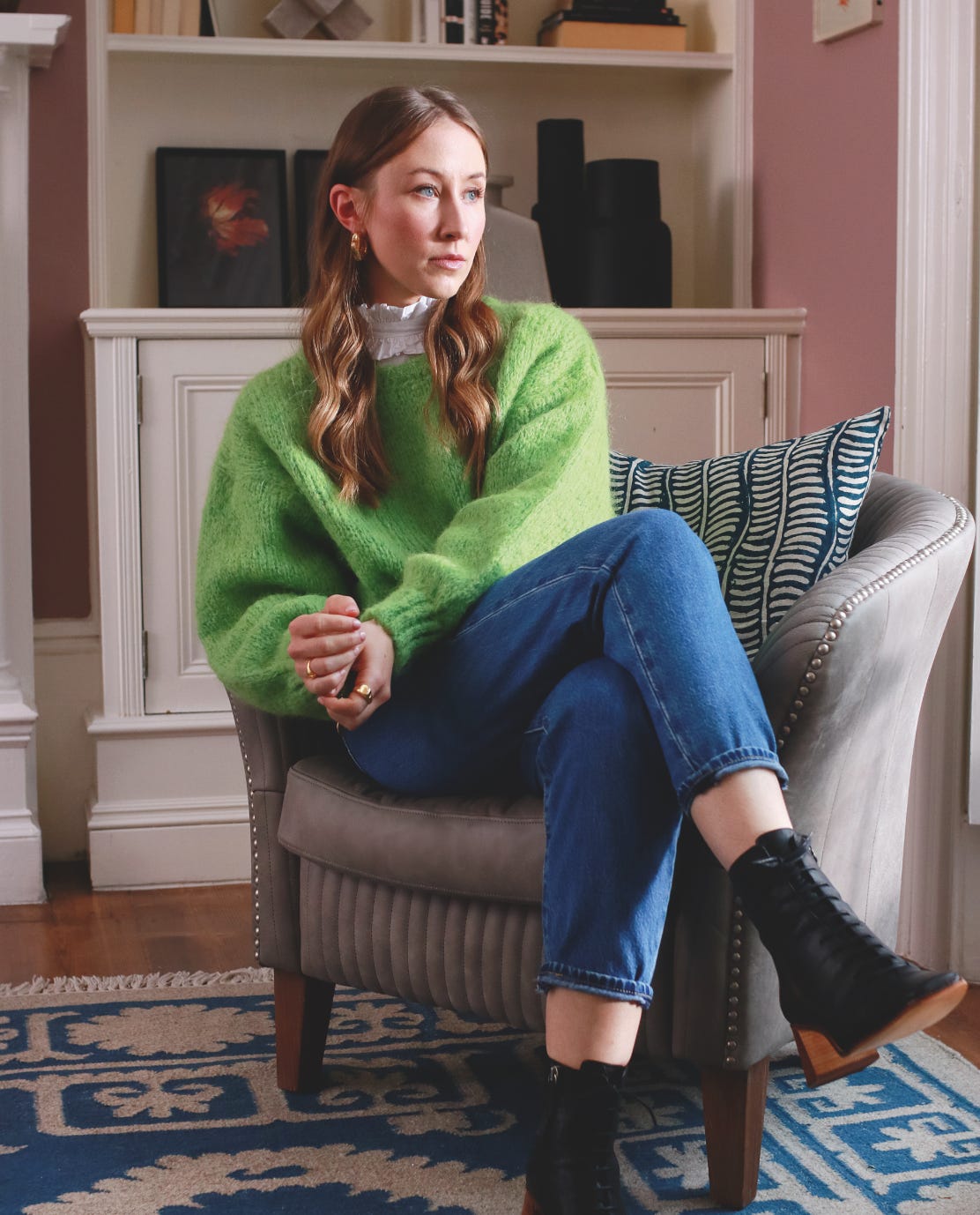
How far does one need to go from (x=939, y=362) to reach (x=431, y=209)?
870mm

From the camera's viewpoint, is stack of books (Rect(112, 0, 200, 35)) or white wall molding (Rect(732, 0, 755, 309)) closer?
stack of books (Rect(112, 0, 200, 35))

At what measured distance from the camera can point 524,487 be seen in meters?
1.64

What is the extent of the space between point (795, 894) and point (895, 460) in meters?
1.18

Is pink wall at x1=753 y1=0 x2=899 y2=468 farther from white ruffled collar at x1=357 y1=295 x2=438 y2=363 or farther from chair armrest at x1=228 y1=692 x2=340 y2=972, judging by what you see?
chair armrest at x1=228 y1=692 x2=340 y2=972

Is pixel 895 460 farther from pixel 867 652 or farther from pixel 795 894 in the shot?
pixel 795 894

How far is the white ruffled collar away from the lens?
180cm

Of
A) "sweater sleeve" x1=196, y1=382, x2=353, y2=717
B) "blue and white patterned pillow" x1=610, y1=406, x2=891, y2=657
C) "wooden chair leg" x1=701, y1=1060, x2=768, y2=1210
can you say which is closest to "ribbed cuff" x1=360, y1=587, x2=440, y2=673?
"sweater sleeve" x1=196, y1=382, x2=353, y2=717

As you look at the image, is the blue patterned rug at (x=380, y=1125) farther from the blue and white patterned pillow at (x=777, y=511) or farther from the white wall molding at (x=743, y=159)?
the white wall molding at (x=743, y=159)

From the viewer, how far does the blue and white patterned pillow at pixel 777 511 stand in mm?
1673

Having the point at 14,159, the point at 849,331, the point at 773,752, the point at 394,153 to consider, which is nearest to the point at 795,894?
the point at 773,752

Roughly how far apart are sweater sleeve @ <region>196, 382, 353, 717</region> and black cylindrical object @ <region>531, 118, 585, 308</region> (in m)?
1.19

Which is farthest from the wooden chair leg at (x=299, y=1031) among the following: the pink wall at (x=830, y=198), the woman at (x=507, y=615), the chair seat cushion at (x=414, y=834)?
the pink wall at (x=830, y=198)

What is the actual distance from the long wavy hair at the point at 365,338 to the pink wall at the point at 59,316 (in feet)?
3.76

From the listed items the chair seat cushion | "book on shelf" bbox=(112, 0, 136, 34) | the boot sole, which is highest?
"book on shelf" bbox=(112, 0, 136, 34)
